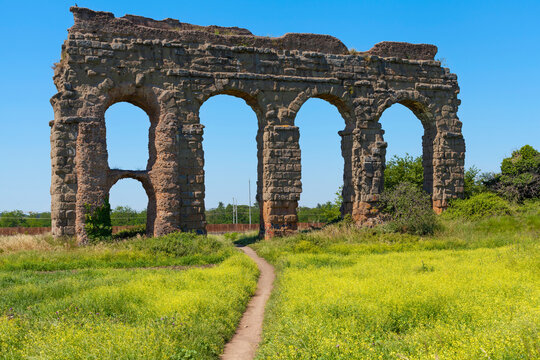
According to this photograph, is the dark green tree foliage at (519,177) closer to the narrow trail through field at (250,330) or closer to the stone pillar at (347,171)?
the stone pillar at (347,171)

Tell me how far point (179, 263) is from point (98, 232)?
4.29 meters

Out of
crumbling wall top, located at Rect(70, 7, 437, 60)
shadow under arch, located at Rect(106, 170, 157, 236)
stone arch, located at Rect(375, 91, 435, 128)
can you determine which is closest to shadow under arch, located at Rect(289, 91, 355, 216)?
stone arch, located at Rect(375, 91, 435, 128)

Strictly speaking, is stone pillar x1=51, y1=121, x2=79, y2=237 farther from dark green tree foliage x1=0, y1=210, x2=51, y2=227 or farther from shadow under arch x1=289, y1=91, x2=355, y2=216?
dark green tree foliage x1=0, y1=210, x2=51, y2=227

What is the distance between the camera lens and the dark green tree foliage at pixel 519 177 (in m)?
20.4

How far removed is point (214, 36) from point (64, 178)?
23.6ft

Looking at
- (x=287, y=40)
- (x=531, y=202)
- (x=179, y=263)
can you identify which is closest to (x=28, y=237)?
(x=179, y=263)

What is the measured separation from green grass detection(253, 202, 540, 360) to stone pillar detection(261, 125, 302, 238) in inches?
172

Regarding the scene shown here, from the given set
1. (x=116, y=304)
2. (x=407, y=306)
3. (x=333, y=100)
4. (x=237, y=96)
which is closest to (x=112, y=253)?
(x=116, y=304)

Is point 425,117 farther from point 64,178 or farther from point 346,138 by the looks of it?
point 64,178

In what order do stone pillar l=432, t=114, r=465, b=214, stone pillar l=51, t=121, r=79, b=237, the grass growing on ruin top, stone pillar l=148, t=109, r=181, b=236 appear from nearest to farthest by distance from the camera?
1. the grass growing on ruin top
2. stone pillar l=51, t=121, r=79, b=237
3. stone pillar l=148, t=109, r=181, b=236
4. stone pillar l=432, t=114, r=465, b=214

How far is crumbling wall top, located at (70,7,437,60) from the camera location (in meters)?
17.5

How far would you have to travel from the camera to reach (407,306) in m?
7.13

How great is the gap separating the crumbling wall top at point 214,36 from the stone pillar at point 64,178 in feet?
11.3

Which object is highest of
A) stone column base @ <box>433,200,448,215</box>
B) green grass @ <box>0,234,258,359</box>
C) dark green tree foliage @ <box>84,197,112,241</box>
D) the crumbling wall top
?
the crumbling wall top
